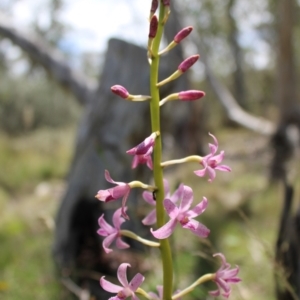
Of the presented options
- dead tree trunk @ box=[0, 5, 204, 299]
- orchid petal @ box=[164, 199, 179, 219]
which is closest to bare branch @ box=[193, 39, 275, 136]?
dead tree trunk @ box=[0, 5, 204, 299]

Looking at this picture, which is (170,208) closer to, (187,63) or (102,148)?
(187,63)

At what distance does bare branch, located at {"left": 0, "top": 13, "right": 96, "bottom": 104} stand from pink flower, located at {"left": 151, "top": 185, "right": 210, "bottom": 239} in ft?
13.2

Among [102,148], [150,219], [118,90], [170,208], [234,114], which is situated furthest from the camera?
[234,114]

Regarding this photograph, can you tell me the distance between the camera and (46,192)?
7035mm

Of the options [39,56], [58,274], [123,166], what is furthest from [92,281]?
[39,56]

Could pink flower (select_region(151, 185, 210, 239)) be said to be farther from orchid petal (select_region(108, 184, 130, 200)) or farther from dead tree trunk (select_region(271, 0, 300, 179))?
dead tree trunk (select_region(271, 0, 300, 179))

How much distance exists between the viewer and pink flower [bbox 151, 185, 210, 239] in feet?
2.84

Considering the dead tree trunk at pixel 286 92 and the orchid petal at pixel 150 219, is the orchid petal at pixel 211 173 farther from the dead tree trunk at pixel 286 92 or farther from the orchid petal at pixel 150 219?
the dead tree trunk at pixel 286 92

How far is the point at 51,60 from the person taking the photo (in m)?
5.40

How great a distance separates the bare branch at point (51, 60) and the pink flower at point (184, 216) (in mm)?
4015

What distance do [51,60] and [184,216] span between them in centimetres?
479

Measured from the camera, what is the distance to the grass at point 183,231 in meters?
3.18

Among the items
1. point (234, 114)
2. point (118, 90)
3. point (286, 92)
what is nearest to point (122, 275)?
point (118, 90)

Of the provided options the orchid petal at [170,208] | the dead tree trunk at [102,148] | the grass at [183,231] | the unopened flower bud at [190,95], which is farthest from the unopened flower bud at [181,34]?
the dead tree trunk at [102,148]
